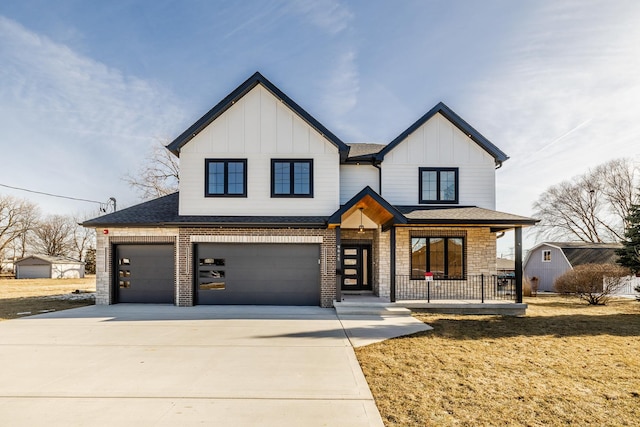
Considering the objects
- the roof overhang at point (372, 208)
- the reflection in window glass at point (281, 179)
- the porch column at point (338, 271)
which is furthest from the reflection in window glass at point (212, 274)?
the roof overhang at point (372, 208)

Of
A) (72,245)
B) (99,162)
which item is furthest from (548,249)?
(72,245)

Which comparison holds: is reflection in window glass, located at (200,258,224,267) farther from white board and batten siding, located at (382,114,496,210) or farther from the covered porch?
white board and batten siding, located at (382,114,496,210)

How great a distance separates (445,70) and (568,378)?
37.2 feet

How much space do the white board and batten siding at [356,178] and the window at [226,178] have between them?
401 cm

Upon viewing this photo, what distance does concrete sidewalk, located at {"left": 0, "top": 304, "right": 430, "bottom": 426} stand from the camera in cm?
436

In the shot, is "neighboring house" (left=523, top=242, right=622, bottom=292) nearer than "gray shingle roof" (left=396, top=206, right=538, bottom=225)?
No

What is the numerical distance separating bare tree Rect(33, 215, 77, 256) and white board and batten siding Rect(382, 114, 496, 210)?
202 ft

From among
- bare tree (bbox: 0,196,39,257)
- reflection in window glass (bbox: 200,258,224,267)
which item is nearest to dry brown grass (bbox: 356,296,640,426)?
reflection in window glass (bbox: 200,258,224,267)

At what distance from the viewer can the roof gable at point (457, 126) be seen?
563 inches

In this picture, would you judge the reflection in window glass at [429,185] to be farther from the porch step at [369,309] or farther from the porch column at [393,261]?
the porch step at [369,309]

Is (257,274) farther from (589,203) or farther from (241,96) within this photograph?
(589,203)

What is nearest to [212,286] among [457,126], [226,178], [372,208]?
[226,178]

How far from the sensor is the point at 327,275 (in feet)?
42.4

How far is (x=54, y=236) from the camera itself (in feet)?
189
